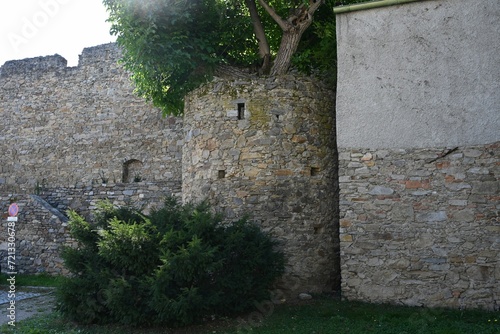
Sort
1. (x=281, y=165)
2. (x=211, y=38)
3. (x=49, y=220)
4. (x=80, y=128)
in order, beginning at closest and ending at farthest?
(x=281, y=165)
(x=211, y=38)
(x=49, y=220)
(x=80, y=128)

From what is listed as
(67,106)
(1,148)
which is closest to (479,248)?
(67,106)

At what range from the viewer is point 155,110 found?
13.7m

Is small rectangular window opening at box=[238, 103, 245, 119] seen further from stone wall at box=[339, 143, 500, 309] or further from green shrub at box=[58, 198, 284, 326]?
green shrub at box=[58, 198, 284, 326]

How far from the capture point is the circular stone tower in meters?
8.02

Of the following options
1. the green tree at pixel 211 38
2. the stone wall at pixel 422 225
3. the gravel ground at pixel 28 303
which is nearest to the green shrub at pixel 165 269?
the gravel ground at pixel 28 303

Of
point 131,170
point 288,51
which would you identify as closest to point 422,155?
point 288,51

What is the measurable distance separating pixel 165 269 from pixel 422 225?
3.98 metres

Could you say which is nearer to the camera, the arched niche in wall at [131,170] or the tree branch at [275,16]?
the tree branch at [275,16]

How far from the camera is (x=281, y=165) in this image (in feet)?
26.6

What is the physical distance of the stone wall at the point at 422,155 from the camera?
22.9 ft

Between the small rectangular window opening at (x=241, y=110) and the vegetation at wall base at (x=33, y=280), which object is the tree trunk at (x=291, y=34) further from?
the vegetation at wall base at (x=33, y=280)

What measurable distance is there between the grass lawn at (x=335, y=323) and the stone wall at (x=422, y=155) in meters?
0.37

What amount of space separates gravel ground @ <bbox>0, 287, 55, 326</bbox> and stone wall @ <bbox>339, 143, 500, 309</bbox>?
5.10 metres

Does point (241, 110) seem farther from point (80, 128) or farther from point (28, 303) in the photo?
point (80, 128)
